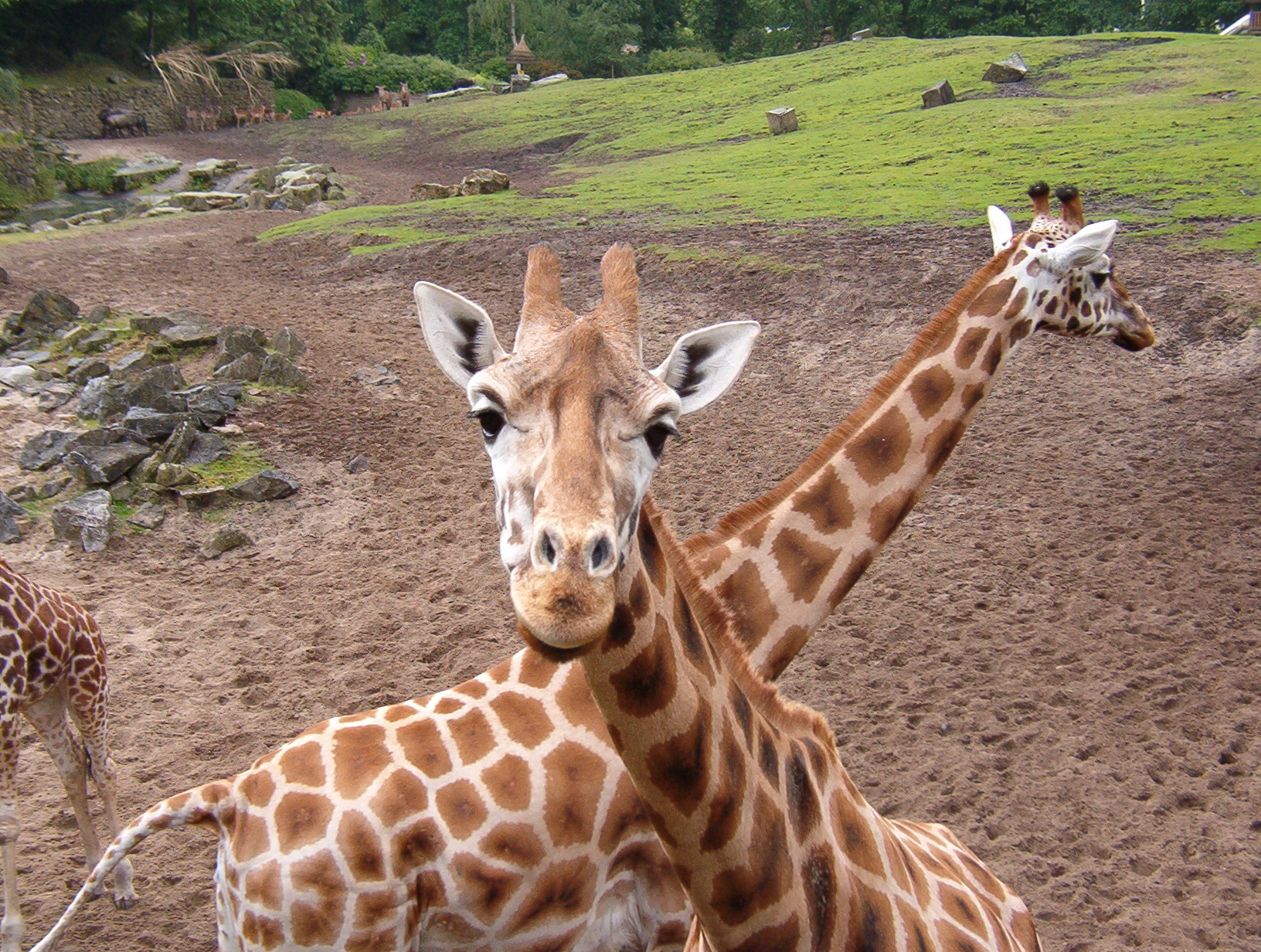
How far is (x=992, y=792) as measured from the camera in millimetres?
4883

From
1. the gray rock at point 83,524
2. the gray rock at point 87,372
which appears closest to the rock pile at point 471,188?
the gray rock at point 87,372

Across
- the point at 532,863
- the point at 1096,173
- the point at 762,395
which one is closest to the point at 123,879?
the point at 532,863

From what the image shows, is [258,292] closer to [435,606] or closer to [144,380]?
[144,380]

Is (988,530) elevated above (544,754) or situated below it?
below

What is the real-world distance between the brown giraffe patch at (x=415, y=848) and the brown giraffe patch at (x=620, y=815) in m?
0.55

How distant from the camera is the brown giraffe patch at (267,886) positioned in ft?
10.0

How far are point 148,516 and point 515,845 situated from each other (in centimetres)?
633

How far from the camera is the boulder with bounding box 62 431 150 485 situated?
858 centimetres

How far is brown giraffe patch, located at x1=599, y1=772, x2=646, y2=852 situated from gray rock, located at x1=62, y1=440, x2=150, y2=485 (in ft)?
23.1

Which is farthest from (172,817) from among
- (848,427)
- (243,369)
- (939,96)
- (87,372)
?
(939,96)

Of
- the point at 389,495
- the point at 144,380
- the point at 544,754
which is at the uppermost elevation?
the point at 544,754

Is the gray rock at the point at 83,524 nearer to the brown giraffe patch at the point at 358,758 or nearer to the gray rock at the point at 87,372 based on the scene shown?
the gray rock at the point at 87,372

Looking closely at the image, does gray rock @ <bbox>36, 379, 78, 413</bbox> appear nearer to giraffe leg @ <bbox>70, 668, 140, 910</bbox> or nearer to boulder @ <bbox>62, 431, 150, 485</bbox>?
boulder @ <bbox>62, 431, 150, 485</bbox>

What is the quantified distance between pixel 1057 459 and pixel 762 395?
2.90 m
